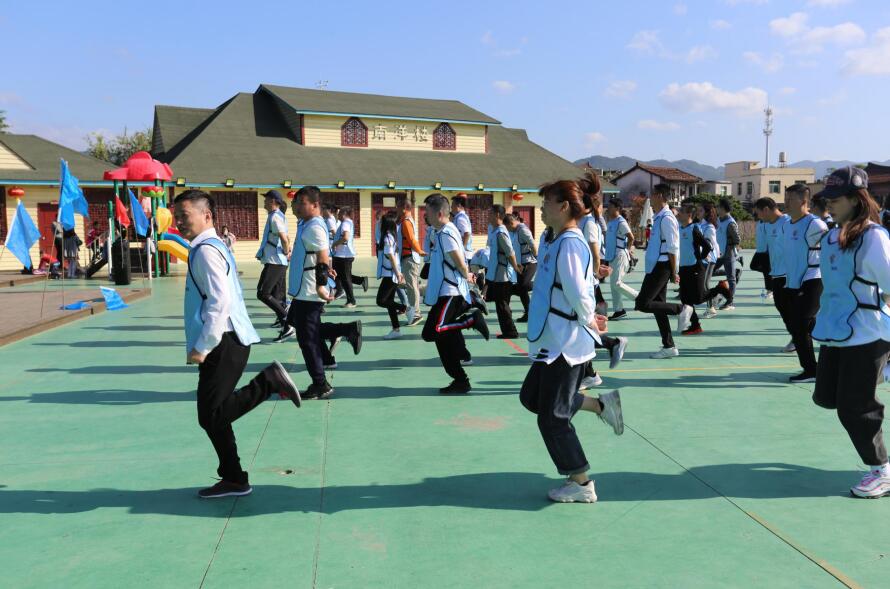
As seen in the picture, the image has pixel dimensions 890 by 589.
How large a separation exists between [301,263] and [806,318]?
4.86 metres

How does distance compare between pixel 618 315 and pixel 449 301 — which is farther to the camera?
pixel 618 315

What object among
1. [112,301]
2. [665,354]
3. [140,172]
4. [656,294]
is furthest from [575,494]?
[140,172]

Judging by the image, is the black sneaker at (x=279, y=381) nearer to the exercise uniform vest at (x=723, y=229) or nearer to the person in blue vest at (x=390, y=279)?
the person in blue vest at (x=390, y=279)

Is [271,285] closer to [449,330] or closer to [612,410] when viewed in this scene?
[449,330]

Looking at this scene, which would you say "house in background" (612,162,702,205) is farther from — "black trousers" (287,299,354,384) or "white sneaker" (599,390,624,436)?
"white sneaker" (599,390,624,436)

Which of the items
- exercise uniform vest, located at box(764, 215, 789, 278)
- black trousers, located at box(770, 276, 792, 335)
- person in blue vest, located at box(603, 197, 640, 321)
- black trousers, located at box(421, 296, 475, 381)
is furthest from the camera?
person in blue vest, located at box(603, 197, 640, 321)

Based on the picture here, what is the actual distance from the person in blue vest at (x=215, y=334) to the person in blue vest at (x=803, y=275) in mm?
5275

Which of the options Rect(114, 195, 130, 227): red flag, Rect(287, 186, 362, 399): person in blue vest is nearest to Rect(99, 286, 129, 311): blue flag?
Rect(114, 195, 130, 227): red flag

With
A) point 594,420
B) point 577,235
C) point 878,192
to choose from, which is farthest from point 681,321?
point 878,192

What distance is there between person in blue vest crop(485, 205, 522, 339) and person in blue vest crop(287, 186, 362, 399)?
323 centimetres

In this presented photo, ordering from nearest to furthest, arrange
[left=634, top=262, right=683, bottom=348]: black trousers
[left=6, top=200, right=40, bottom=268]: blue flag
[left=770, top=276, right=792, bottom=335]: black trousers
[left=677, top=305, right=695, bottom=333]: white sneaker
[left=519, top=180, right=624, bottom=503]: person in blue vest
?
1. [left=519, top=180, right=624, bottom=503]: person in blue vest
2. [left=770, top=276, right=792, bottom=335]: black trousers
3. [left=634, top=262, right=683, bottom=348]: black trousers
4. [left=677, top=305, right=695, bottom=333]: white sneaker
5. [left=6, top=200, right=40, bottom=268]: blue flag

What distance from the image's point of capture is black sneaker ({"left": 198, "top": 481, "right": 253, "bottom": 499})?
4047 millimetres

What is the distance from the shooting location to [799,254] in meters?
6.88

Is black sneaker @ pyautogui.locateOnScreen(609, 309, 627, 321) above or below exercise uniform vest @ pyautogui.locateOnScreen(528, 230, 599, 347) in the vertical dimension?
below
